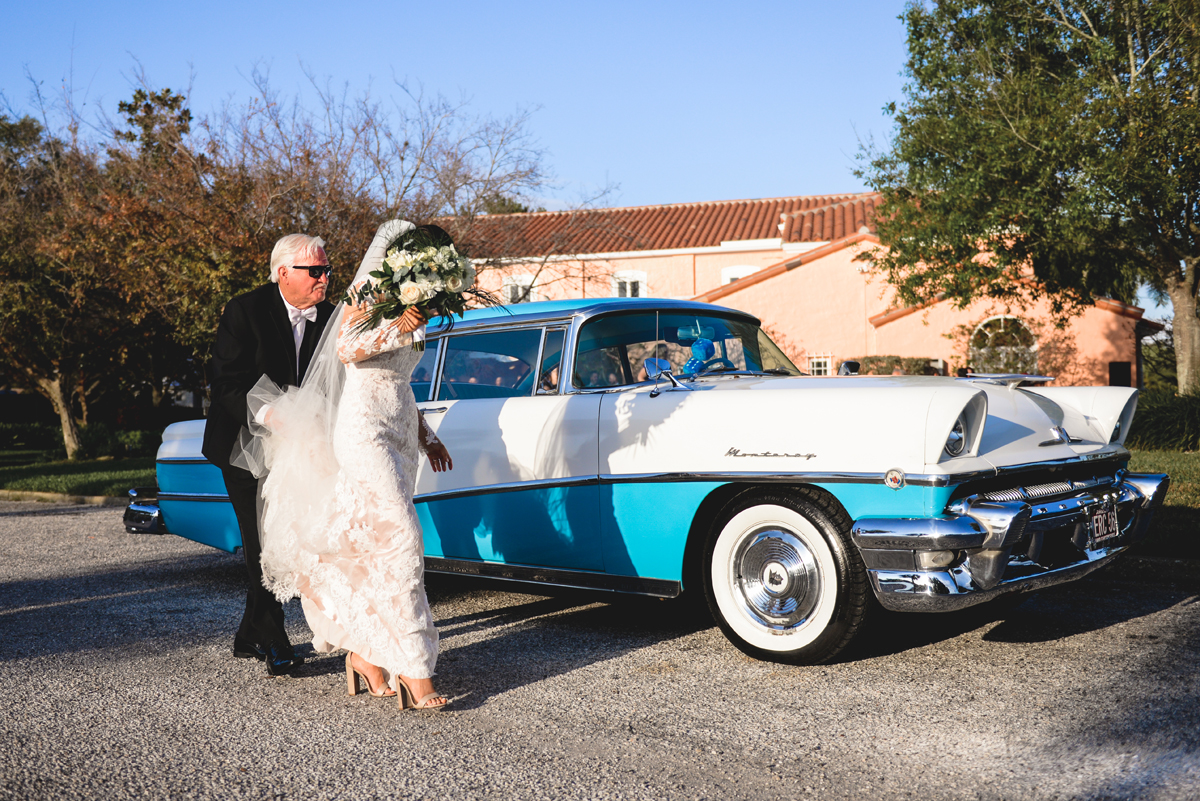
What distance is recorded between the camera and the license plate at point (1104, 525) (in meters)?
4.20

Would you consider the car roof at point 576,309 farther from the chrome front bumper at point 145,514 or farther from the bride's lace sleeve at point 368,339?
the chrome front bumper at point 145,514

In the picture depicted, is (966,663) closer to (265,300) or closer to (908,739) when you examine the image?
(908,739)

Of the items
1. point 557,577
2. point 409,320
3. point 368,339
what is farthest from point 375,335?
point 557,577

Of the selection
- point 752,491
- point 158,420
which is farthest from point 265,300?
point 158,420

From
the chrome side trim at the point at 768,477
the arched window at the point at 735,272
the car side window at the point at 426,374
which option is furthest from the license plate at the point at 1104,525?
the arched window at the point at 735,272

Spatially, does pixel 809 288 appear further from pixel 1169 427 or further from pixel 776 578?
pixel 776 578

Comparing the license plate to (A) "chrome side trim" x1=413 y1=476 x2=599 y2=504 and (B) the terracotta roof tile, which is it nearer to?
(A) "chrome side trim" x1=413 y1=476 x2=599 y2=504

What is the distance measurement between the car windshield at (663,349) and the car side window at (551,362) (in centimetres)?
12

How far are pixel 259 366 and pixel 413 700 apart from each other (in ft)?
5.26

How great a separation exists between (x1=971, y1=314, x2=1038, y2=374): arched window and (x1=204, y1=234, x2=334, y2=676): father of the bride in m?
19.7

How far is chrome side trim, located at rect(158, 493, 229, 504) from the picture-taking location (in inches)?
234

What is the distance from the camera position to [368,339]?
3771 mm

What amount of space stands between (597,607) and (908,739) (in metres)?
2.52

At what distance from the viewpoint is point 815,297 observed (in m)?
23.9
